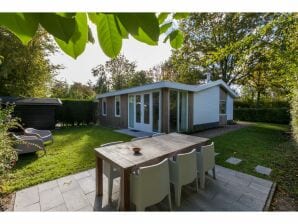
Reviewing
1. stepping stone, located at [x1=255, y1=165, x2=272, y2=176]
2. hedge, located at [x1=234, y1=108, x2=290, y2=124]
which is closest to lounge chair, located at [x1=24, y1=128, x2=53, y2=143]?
stepping stone, located at [x1=255, y1=165, x2=272, y2=176]

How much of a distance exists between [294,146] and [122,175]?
758 centimetres

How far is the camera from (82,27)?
0.53m

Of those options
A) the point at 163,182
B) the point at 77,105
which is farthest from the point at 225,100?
the point at 163,182

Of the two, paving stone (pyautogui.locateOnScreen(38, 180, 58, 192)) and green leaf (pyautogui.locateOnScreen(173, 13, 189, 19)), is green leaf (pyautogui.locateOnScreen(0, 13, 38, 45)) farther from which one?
paving stone (pyautogui.locateOnScreen(38, 180, 58, 192))

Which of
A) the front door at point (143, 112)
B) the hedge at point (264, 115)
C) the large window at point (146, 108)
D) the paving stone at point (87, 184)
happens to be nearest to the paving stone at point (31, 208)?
the paving stone at point (87, 184)

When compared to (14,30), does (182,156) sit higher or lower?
lower

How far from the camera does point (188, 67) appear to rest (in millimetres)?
19578

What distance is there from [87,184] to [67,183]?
447 mm

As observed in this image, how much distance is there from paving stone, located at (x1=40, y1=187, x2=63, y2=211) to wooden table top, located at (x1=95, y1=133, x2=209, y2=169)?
3.47 ft

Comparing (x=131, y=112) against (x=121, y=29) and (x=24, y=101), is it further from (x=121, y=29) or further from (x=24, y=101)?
(x=121, y=29)

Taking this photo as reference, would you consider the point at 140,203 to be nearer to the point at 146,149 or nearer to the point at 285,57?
the point at 146,149

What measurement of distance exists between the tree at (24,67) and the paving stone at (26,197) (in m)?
12.7

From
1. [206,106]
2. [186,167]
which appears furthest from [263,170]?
[206,106]

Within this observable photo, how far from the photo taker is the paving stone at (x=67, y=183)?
12.0 feet
